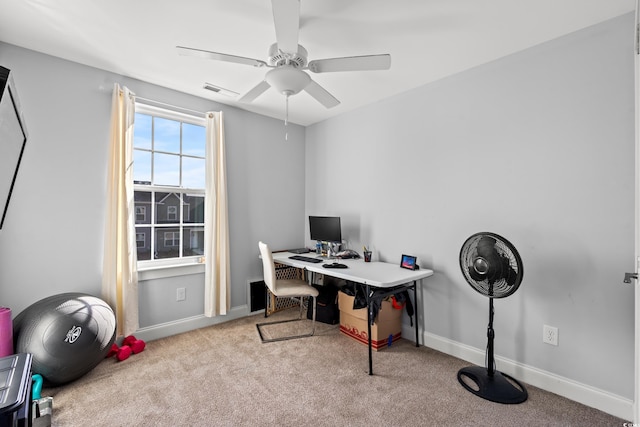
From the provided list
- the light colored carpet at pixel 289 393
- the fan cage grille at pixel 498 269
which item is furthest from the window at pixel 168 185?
the fan cage grille at pixel 498 269

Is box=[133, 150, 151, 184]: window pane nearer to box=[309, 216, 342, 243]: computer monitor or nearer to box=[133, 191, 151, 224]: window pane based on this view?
box=[133, 191, 151, 224]: window pane

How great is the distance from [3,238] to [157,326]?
53.2 inches

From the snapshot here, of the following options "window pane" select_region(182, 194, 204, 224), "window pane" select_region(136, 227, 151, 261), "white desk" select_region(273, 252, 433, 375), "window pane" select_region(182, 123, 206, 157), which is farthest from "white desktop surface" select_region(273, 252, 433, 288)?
"window pane" select_region(182, 123, 206, 157)

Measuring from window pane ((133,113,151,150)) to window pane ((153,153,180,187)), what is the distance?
14cm

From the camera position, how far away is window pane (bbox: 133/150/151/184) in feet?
9.12

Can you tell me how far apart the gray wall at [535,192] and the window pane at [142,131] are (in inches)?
93.2

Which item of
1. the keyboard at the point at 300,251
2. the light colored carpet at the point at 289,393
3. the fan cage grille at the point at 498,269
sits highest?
the fan cage grille at the point at 498,269

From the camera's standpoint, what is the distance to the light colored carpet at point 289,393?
1714mm

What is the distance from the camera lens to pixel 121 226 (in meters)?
2.51

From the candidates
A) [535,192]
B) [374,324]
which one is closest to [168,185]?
[374,324]

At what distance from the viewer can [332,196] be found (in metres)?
3.62

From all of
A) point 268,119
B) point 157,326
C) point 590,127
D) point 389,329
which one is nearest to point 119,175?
point 157,326

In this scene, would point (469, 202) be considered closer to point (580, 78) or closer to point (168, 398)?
point (580, 78)

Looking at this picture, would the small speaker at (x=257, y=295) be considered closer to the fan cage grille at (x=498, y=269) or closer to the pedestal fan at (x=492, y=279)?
the pedestal fan at (x=492, y=279)
